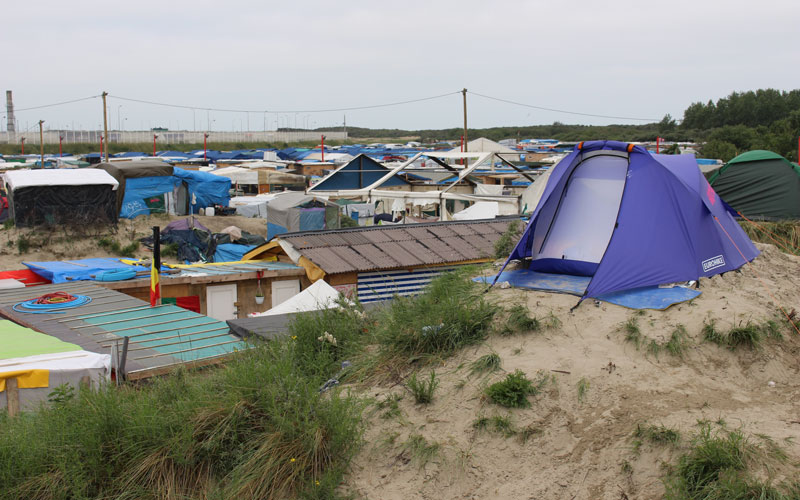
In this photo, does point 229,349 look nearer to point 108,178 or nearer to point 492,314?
point 492,314

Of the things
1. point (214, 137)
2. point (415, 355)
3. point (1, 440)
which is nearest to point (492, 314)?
point (415, 355)

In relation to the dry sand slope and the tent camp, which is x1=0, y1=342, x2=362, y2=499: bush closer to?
the dry sand slope

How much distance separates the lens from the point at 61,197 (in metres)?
24.1

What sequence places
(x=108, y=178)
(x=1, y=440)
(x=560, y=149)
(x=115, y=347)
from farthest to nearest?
(x=560, y=149) < (x=108, y=178) < (x=115, y=347) < (x=1, y=440)

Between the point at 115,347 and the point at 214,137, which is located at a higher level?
the point at 214,137

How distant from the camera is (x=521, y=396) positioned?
5516mm

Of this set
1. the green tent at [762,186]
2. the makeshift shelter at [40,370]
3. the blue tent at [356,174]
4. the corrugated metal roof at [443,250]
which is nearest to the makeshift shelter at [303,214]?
the blue tent at [356,174]

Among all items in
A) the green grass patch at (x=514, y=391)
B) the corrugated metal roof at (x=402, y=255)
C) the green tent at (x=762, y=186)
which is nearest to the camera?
the green grass patch at (x=514, y=391)

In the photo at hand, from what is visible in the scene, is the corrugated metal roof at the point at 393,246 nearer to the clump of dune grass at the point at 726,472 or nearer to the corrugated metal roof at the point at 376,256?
the corrugated metal roof at the point at 376,256

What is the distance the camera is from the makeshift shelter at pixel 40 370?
7324 mm

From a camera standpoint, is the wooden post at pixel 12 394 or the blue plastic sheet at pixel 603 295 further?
the wooden post at pixel 12 394

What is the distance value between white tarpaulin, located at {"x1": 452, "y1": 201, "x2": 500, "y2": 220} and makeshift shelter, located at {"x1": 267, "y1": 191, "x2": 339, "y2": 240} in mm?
4590

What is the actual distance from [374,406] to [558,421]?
60.7 inches

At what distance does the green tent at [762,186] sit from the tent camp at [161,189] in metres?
21.7
